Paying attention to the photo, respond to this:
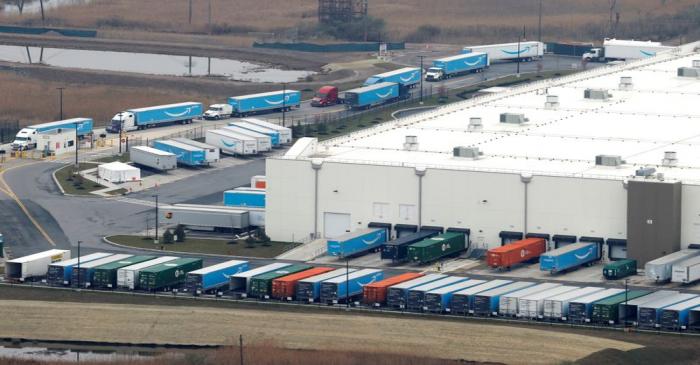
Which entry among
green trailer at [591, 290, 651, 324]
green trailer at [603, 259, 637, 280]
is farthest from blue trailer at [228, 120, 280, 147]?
green trailer at [591, 290, 651, 324]

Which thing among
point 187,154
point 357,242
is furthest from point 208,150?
point 357,242

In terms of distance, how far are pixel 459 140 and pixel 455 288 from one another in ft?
104

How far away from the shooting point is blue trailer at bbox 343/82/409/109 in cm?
18738

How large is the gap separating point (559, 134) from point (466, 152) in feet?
44.6

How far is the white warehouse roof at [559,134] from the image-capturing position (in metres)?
127

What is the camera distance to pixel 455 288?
353 ft

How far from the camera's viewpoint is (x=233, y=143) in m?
163

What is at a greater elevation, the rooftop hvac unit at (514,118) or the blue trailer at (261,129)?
the rooftop hvac unit at (514,118)

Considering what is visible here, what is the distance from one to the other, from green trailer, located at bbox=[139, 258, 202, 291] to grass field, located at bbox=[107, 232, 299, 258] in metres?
7.80

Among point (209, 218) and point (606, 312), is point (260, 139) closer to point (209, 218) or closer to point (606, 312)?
point (209, 218)

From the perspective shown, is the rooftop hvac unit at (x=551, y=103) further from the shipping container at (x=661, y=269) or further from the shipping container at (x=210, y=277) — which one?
the shipping container at (x=210, y=277)

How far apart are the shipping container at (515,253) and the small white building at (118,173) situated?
40.9 meters

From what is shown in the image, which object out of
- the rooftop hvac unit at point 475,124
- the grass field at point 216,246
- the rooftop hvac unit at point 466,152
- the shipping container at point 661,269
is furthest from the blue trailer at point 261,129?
the shipping container at point 661,269

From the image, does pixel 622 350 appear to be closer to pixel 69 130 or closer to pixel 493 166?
pixel 493 166
